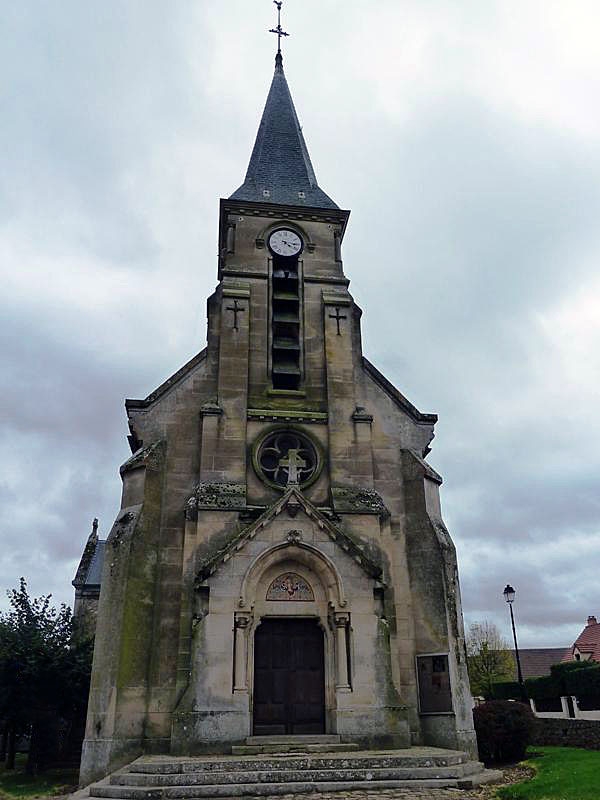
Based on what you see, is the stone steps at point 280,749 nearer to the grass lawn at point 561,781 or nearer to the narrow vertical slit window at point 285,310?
the grass lawn at point 561,781

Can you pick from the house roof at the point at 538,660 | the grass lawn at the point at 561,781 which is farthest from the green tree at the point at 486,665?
the grass lawn at the point at 561,781

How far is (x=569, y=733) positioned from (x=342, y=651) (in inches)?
410

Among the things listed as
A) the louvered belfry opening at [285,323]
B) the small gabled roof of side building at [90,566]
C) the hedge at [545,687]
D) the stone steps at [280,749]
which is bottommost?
the stone steps at [280,749]

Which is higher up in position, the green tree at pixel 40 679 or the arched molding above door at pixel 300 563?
the arched molding above door at pixel 300 563

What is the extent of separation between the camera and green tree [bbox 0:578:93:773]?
2077 centimetres

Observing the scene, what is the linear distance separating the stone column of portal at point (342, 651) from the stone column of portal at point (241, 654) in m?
2.29

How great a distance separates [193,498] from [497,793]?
10.1 meters

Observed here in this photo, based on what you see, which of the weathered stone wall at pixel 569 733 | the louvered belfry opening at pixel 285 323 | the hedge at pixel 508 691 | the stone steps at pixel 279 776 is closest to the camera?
the stone steps at pixel 279 776

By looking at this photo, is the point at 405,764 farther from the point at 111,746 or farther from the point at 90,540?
the point at 90,540

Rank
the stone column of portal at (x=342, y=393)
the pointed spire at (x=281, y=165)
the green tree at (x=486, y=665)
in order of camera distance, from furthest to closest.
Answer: the green tree at (x=486, y=665)
the pointed spire at (x=281, y=165)
the stone column of portal at (x=342, y=393)

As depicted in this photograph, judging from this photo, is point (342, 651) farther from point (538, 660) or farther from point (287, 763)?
point (538, 660)

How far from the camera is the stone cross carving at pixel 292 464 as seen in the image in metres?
18.2

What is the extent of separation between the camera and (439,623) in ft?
58.6

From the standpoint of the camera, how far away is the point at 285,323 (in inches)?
870
